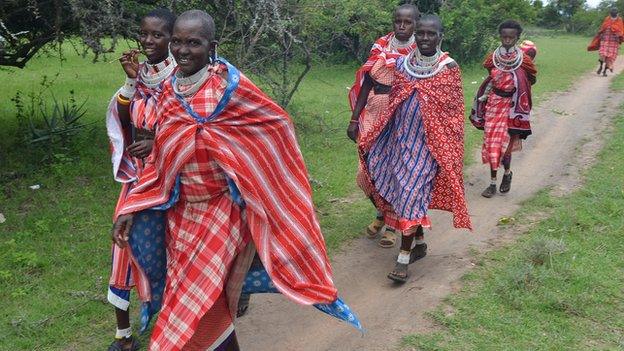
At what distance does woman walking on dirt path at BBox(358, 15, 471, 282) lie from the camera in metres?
4.95

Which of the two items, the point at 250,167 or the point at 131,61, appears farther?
the point at 131,61

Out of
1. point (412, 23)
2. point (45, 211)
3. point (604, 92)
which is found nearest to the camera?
point (412, 23)

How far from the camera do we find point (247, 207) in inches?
129

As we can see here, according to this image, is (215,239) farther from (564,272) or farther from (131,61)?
(564,272)

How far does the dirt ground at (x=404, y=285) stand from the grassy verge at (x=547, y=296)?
19cm

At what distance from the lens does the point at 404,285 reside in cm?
502

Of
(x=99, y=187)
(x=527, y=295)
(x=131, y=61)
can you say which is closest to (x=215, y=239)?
(x=131, y=61)

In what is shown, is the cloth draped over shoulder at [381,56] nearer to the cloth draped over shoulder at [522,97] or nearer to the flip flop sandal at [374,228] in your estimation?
the flip flop sandal at [374,228]

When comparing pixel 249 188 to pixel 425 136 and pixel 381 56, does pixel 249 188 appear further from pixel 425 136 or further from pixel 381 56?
pixel 381 56

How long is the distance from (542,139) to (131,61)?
7766 mm

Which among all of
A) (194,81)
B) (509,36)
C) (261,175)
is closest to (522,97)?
(509,36)

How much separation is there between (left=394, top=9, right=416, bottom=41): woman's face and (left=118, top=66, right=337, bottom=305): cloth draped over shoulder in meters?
2.63

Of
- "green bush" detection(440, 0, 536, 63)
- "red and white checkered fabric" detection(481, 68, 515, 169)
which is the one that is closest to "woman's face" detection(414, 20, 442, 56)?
"red and white checkered fabric" detection(481, 68, 515, 169)

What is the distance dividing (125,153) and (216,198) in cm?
88
